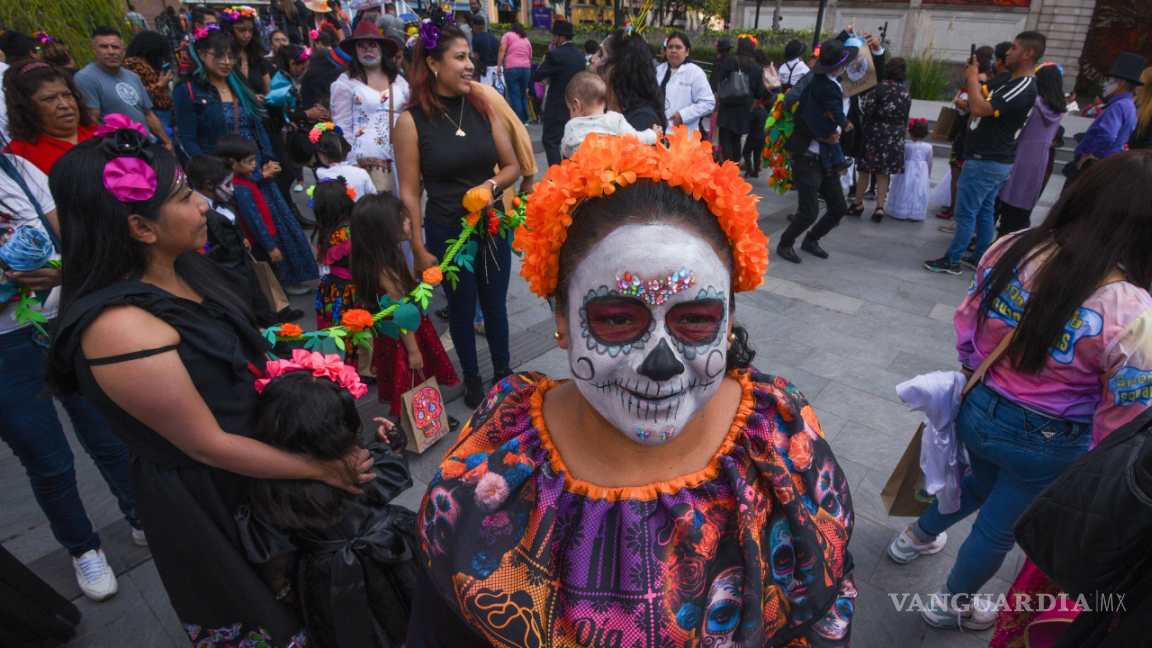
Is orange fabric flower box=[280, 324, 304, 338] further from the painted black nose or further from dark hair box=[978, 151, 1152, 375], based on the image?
dark hair box=[978, 151, 1152, 375]

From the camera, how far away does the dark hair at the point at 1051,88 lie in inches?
197

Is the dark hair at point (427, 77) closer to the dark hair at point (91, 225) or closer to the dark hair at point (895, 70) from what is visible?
the dark hair at point (91, 225)

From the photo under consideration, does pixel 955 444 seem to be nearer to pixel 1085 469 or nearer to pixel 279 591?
pixel 1085 469

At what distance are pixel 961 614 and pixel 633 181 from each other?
238 cm

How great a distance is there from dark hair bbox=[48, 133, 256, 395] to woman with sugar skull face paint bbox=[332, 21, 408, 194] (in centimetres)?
330

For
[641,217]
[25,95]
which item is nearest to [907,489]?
[641,217]

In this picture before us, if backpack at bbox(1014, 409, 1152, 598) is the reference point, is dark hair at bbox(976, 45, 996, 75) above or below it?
above

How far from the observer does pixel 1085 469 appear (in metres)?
1.31

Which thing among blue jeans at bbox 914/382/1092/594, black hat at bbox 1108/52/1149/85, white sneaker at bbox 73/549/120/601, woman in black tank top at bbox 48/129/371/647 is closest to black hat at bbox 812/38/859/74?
black hat at bbox 1108/52/1149/85

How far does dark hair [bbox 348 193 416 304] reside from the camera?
3209 millimetres

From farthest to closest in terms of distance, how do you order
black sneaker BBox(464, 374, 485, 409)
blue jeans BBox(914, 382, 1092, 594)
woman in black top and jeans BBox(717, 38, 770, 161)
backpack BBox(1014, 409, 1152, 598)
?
1. woman in black top and jeans BBox(717, 38, 770, 161)
2. black sneaker BBox(464, 374, 485, 409)
3. blue jeans BBox(914, 382, 1092, 594)
4. backpack BBox(1014, 409, 1152, 598)

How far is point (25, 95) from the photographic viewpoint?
290cm

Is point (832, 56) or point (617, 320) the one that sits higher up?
point (832, 56)

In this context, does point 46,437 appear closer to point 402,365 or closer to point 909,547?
point 402,365
